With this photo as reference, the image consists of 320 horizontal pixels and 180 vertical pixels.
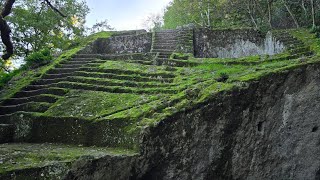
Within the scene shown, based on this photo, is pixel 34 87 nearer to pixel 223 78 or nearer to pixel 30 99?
pixel 30 99

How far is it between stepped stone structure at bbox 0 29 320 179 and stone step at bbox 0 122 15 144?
0.03 meters

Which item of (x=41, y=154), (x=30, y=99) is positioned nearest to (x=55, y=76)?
(x=30, y=99)

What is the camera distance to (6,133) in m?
9.53

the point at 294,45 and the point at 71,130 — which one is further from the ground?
the point at 294,45

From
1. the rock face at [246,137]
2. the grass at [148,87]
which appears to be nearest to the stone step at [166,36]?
the grass at [148,87]

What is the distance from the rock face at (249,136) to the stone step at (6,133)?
424 cm

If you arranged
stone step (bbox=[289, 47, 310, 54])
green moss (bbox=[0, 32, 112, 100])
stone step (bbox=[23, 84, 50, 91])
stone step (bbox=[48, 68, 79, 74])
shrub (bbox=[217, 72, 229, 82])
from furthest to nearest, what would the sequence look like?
stone step (bbox=[48, 68, 79, 74]), stone step (bbox=[289, 47, 310, 54]), stone step (bbox=[23, 84, 50, 91]), green moss (bbox=[0, 32, 112, 100]), shrub (bbox=[217, 72, 229, 82])

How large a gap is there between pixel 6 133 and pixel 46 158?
3.20 metres

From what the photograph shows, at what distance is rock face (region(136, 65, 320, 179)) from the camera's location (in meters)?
8.38

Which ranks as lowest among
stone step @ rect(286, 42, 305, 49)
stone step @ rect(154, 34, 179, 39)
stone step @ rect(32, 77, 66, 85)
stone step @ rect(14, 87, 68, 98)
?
stone step @ rect(14, 87, 68, 98)

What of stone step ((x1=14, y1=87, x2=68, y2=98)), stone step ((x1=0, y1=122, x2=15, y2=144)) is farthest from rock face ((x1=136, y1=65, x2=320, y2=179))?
stone step ((x1=14, y1=87, x2=68, y2=98))

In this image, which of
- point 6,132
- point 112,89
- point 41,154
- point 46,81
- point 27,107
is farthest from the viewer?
point 46,81

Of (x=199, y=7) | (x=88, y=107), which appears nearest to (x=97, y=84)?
(x=88, y=107)

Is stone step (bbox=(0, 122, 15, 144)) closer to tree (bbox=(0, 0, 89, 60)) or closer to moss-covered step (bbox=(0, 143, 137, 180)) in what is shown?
moss-covered step (bbox=(0, 143, 137, 180))
